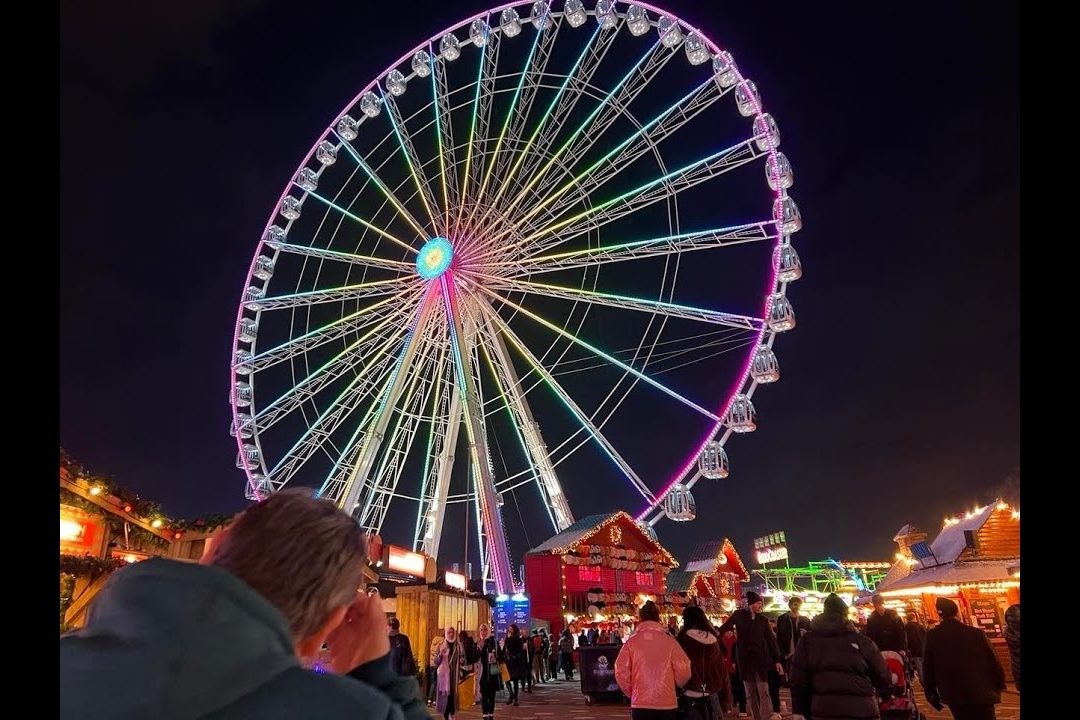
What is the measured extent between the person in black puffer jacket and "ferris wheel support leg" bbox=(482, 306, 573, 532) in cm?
1310

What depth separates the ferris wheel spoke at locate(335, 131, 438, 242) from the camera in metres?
18.9

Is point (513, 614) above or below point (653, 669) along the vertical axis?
below

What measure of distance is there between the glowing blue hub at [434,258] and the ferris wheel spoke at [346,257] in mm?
425

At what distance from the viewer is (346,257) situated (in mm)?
19031

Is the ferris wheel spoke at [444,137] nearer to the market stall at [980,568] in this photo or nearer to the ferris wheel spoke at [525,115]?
the ferris wheel spoke at [525,115]

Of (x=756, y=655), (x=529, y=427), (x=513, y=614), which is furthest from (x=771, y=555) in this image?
(x=756, y=655)

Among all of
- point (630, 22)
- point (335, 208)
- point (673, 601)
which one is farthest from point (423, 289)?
point (673, 601)

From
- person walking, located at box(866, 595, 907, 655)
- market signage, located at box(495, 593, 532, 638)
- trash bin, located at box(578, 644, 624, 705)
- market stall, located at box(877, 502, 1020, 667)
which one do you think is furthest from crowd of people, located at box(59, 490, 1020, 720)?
market signage, located at box(495, 593, 532, 638)

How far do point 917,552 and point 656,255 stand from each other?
11.1m

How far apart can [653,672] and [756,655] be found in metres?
4.17

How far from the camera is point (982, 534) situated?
16078mm

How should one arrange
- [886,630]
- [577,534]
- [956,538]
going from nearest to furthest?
1. [886,630]
2. [956,538]
3. [577,534]

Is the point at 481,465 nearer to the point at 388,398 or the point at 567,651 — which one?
the point at 388,398
